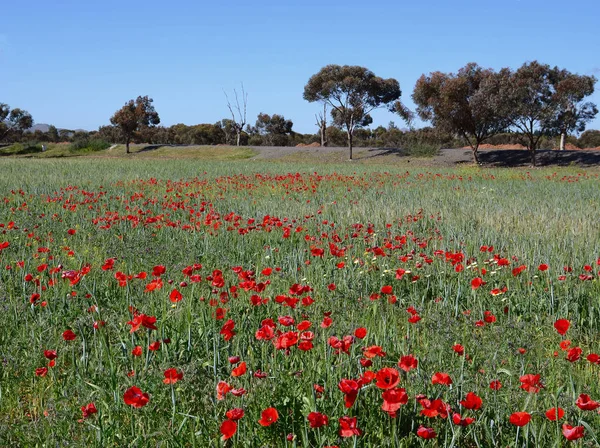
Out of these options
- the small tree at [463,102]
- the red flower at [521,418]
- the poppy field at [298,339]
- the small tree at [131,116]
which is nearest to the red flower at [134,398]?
the poppy field at [298,339]

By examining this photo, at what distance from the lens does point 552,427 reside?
270 centimetres

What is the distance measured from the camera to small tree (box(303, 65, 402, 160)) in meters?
47.9

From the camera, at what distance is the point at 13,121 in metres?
73.2

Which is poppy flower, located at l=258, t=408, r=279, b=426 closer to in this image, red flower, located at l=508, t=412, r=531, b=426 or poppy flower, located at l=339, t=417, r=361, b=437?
poppy flower, located at l=339, t=417, r=361, b=437

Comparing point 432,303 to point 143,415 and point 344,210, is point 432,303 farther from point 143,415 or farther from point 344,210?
point 344,210

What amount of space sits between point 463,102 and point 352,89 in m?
14.7

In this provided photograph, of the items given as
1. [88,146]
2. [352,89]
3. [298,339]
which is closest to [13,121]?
[88,146]

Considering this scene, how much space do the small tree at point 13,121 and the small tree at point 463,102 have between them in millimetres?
56673

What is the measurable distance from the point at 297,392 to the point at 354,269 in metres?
2.94

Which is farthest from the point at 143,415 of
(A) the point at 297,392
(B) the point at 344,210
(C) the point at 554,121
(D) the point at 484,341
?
(C) the point at 554,121

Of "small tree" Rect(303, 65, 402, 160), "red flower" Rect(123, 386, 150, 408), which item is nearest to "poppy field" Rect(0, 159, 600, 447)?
"red flower" Rect(123, 386, 150, 408)

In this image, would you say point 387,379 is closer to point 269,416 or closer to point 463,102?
point 269,416

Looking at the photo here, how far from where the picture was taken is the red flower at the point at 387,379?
2.07m

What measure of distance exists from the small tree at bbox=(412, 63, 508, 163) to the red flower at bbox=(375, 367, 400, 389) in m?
33.4
